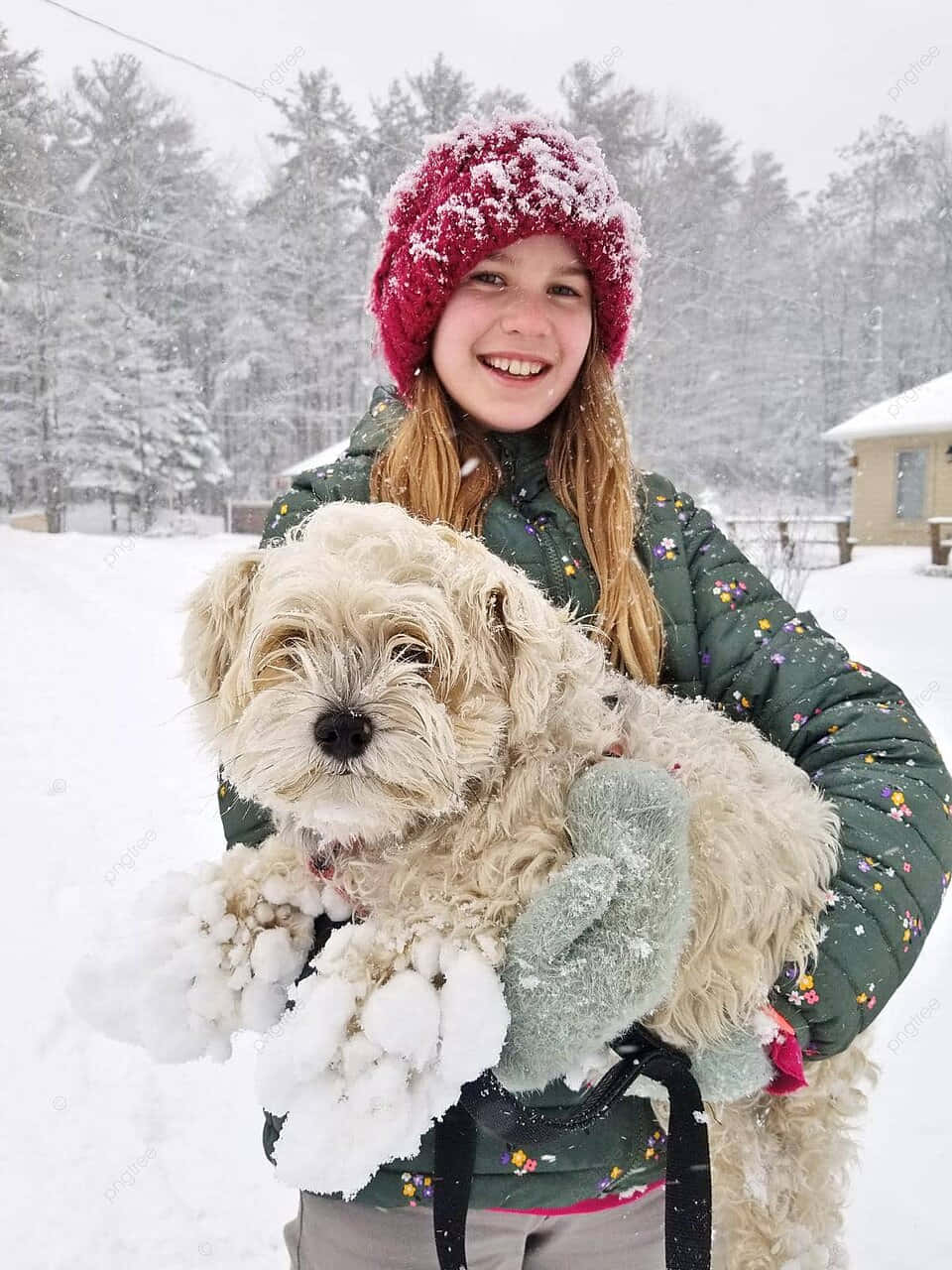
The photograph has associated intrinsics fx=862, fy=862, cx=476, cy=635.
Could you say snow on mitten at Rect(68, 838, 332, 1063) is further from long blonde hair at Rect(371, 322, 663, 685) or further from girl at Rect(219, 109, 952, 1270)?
long blonde hair at Rect(371, 322, 663, 685)

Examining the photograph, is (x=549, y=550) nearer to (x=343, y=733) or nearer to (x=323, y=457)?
(x=343, y=733)

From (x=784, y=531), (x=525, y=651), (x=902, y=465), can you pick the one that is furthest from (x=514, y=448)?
(x=902, y=465)

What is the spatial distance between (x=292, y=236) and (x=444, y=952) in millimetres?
46371

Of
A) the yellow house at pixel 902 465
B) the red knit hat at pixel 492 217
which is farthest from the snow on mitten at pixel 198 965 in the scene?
the yellow house at pixel 902 465

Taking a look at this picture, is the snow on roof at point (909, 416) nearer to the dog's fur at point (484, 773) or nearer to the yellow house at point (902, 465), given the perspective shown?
the yellow house at point (902, 465)

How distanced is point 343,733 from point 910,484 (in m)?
30.6

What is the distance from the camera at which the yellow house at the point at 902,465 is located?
26844mm

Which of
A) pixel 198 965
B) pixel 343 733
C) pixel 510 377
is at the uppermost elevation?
pixel 510 377

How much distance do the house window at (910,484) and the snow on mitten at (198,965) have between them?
3020cm

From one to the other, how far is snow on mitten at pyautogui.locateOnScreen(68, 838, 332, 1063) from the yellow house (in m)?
28.2

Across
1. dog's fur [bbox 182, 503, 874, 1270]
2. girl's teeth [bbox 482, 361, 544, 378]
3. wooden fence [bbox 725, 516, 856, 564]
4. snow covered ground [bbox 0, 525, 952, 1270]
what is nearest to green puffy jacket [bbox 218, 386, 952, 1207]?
dog's fur [bbox 182, 503, 874, 1270]

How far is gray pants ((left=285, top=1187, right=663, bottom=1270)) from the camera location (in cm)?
195

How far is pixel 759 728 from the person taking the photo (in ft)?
8.27

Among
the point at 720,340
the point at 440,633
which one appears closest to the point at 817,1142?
the point at 440,633
